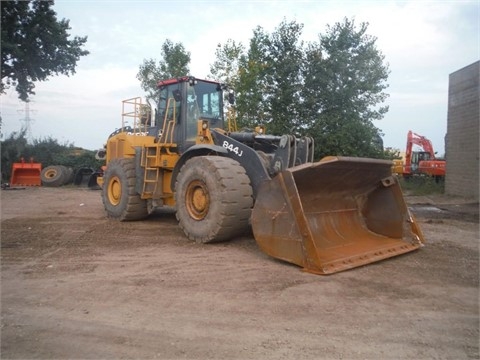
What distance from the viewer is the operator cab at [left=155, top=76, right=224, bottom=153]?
27.6 feet

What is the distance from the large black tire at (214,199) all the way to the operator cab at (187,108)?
58.2 inches

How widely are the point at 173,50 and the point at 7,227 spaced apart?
16442mm

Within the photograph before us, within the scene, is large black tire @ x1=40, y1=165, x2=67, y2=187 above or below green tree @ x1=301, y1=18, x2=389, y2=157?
below

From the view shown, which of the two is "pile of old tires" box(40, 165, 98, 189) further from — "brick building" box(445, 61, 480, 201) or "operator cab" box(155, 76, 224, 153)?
"brick building" box(445, 61, 480, 201)

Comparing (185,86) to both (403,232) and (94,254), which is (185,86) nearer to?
(94,254)

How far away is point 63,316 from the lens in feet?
12.6

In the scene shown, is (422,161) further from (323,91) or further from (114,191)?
(114,191)

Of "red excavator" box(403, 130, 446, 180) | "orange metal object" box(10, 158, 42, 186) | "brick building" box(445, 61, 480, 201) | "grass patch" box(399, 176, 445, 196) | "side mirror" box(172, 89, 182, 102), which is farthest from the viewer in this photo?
"red excavator" box(403, 130, 446, 180)

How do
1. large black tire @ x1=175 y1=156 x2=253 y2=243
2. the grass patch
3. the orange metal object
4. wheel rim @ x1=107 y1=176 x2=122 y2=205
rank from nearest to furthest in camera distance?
large black tire @ x1=175 y1=156 x2=253 y2=243
wheel rim @ x1=107 y1=176 x2=122 y2=205
the grass patch
the orange metal object

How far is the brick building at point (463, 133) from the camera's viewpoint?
1612 centimetres

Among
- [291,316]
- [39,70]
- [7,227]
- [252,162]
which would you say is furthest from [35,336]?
[39,70]

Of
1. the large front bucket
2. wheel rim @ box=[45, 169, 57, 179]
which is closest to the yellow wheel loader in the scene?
the large front bucket

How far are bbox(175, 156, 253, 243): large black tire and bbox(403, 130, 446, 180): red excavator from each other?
62.7ft

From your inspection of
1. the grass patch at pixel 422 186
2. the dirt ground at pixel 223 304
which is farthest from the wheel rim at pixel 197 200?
the grass patch at pixel 422 186
